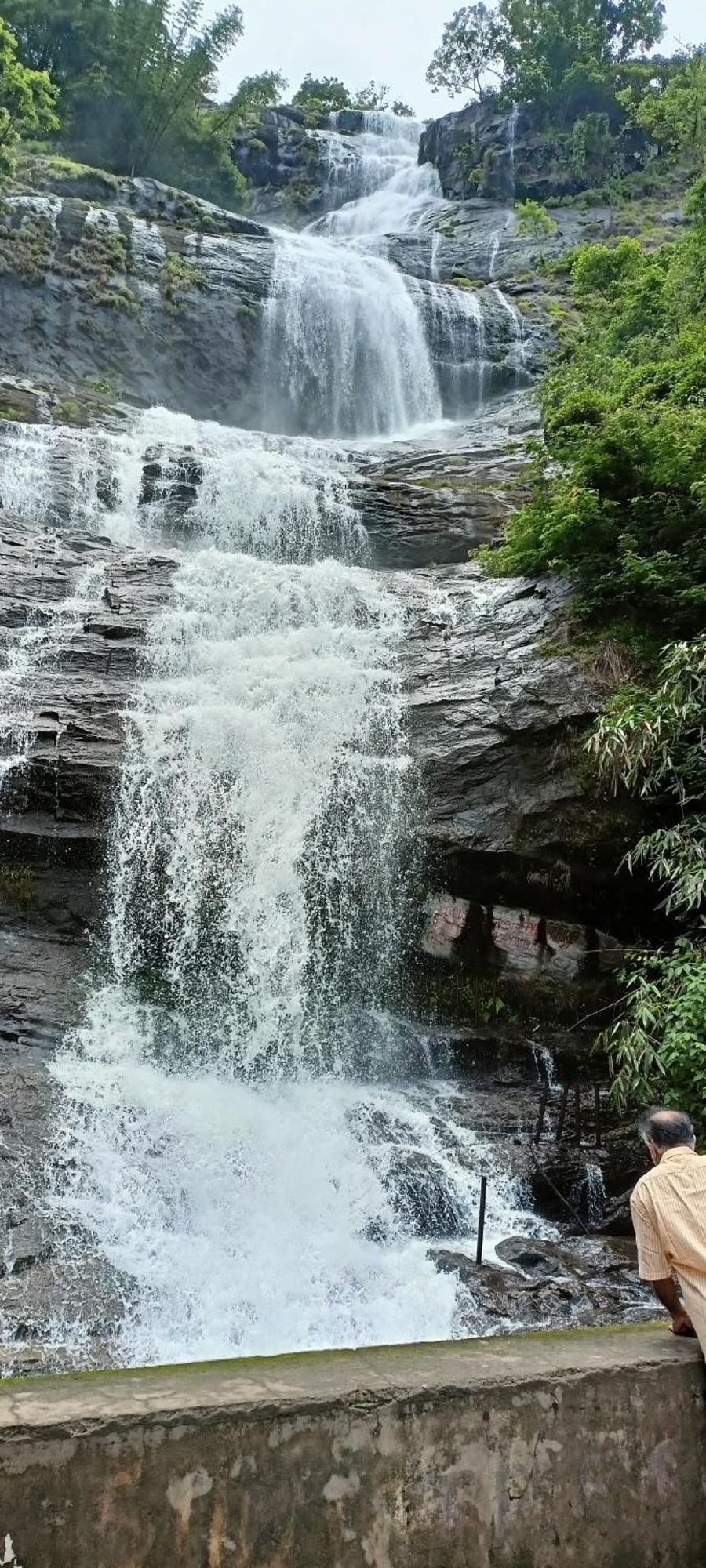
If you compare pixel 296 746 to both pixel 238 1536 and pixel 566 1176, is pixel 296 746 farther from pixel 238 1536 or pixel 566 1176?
pixel 238 1536

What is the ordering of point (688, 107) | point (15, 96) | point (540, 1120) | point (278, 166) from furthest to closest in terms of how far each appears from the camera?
point (278, 166), point (688, 107), point (15, 96), point (540, 1120)

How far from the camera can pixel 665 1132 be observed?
3.06 metres

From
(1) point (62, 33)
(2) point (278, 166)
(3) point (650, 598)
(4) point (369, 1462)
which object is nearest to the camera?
(4) point (369, 1462)

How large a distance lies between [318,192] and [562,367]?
25.0 metres

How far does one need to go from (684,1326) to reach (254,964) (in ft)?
22.8

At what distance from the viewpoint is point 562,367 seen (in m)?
15.1

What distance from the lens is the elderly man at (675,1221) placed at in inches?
111

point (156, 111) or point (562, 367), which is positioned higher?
point (156, 111)

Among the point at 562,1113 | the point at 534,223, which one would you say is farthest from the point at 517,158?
the point at 562,1113

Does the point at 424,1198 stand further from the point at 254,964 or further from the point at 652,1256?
the point at 652,1256

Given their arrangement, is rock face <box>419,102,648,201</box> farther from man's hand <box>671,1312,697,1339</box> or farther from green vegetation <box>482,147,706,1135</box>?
man's hand <box>671,1312,697,1339</box>

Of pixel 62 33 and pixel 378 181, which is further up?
pixel 62 33

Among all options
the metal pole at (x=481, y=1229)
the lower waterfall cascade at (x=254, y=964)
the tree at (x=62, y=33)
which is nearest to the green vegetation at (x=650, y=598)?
the metal pole at (x=481, y=1229)

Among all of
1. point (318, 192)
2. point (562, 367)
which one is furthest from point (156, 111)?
point (562, 367)
